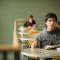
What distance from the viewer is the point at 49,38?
112 inches

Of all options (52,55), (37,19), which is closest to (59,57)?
(52,55)

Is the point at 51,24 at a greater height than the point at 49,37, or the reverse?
the point at 51,24

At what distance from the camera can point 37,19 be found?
13.1ft

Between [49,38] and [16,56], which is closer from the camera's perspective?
[16,56]

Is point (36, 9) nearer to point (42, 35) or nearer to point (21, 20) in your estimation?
point (21, 20)

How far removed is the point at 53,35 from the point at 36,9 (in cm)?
139

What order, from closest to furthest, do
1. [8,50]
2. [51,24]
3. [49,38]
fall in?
[8,50] → [49,38] → [51,24]

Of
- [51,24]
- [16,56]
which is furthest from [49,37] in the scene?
[16,56]

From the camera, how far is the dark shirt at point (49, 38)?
111 inches

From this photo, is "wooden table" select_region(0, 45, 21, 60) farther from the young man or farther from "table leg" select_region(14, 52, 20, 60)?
the young man

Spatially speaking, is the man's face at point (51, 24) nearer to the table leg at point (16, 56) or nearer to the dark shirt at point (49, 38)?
the dark shirt at point (49, 38)

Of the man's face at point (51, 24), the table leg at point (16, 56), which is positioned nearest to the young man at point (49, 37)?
the man's face at point (51, 24)

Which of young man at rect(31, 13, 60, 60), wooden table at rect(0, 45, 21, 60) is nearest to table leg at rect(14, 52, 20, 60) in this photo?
wooden table at rect(0, 45, 21, 60)

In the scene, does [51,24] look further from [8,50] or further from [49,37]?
[8,50]
